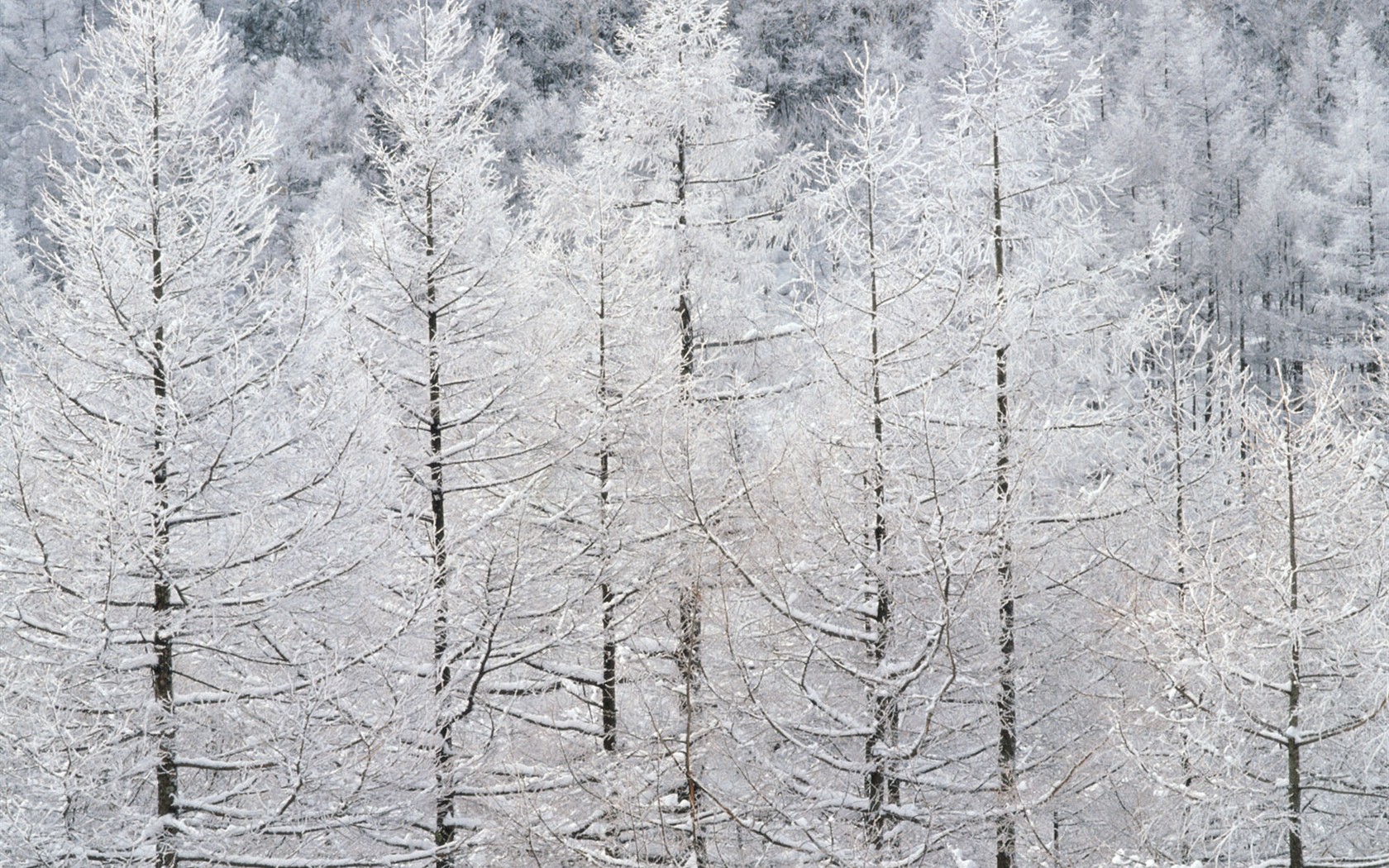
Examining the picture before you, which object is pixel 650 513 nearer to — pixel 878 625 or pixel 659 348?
pixel 659 348

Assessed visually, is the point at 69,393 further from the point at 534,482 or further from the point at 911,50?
the point at 911,50

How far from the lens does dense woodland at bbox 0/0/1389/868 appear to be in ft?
26.2

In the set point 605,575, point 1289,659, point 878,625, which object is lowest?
point 1289,659

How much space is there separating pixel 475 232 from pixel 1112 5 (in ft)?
238

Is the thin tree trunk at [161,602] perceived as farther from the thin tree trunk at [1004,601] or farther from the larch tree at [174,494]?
the thin tree trunk at [1004,601]

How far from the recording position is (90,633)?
25.3 ft

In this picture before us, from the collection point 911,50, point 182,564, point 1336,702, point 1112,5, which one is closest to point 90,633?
point 182,564

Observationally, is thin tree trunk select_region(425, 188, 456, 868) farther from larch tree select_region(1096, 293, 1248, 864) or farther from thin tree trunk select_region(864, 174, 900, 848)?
larch tree select_region(1096, 293, 1248, 864)

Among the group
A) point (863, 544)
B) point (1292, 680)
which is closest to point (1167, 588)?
point (1292, 680)

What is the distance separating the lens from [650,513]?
1223 cm

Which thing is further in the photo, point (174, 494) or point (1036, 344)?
point (1036, 344)

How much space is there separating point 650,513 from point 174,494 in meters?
5.47

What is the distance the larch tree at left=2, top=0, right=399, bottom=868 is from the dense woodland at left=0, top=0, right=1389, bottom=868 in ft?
0.17

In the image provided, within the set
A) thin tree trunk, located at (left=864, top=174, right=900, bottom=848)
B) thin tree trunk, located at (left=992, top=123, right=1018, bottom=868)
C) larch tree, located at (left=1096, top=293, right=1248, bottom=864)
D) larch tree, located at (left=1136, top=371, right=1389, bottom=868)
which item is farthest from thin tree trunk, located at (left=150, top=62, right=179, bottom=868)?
larch tree, located at (left=1136, top=371, right=1389, bottom=868)
